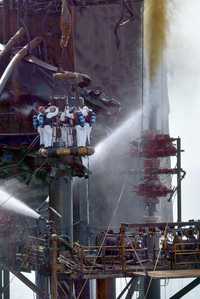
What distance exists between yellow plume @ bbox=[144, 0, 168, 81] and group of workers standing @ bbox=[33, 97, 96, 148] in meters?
20.2

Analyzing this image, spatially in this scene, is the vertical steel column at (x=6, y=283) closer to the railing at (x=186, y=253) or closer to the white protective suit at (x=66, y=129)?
the white protective suit at (x=66, y=129)

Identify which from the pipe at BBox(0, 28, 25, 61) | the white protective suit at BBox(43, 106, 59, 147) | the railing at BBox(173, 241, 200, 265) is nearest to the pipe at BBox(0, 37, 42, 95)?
the pipe at BBox(0, 28, 25, 61)

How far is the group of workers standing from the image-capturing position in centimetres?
3278

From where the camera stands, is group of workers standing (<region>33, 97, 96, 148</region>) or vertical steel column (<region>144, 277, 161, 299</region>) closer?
group of workers standing (<region>33, 97, 96, 148</region>)

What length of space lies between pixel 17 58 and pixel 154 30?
1708cm

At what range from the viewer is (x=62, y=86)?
36469 mm

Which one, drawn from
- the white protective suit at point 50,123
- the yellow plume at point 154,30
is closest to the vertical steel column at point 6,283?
the white protective suit at point 50,123

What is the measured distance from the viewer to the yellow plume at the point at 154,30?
2057 inches

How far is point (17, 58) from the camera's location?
38.7 meters

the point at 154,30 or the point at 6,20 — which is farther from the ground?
the point at 154,30

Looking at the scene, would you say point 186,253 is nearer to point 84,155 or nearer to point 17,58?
point 84,155

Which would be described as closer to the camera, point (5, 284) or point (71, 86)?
point (71, 86)

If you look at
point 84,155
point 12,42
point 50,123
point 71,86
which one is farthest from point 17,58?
point 84,155

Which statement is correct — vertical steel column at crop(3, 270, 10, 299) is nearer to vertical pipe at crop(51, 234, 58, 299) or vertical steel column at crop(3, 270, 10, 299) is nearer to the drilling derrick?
the drilling derrick
